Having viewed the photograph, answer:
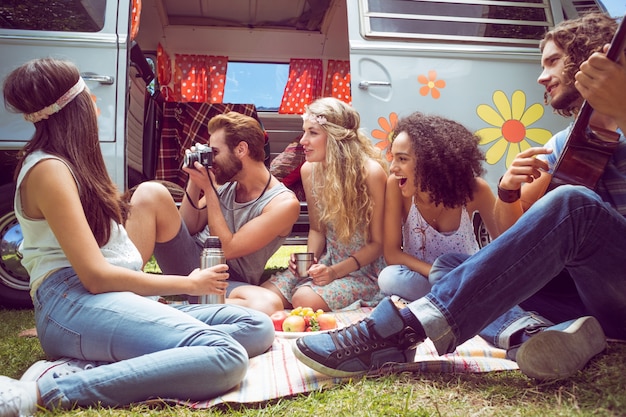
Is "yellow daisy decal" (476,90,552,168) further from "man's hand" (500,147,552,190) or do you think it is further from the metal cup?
"man's hand" (500,147,552,190)

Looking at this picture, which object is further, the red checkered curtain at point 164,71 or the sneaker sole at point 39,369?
the red checkered curtain at point 164,71

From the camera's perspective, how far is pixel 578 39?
1.99m

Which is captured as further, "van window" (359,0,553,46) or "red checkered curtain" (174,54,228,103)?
"red checkered curtain" (174,54,228,103)

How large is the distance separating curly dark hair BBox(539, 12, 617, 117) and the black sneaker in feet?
3.22

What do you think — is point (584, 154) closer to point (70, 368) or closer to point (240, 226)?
point (70, 368)

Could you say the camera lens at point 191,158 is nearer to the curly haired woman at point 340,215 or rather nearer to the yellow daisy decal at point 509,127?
the curly haired woman at point 340,215

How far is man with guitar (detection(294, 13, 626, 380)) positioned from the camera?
1505mm

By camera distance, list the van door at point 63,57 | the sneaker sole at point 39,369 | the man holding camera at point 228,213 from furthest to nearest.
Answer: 1. the van door at point 63,57
2. the man holding camera at point 228,213
3. the sneaker sole at point 39,369

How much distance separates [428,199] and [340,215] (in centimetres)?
46

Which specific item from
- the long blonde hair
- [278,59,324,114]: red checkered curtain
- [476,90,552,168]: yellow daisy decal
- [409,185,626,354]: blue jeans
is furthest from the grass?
[278,59,324,114]: red checkered curtain

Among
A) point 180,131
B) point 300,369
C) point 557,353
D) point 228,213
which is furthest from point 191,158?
point 557,353

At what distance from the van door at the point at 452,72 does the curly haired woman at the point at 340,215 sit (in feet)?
0.68

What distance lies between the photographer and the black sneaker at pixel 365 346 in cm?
164

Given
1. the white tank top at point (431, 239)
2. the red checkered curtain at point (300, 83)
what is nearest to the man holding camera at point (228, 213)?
the white tank top at point (431, 239)
